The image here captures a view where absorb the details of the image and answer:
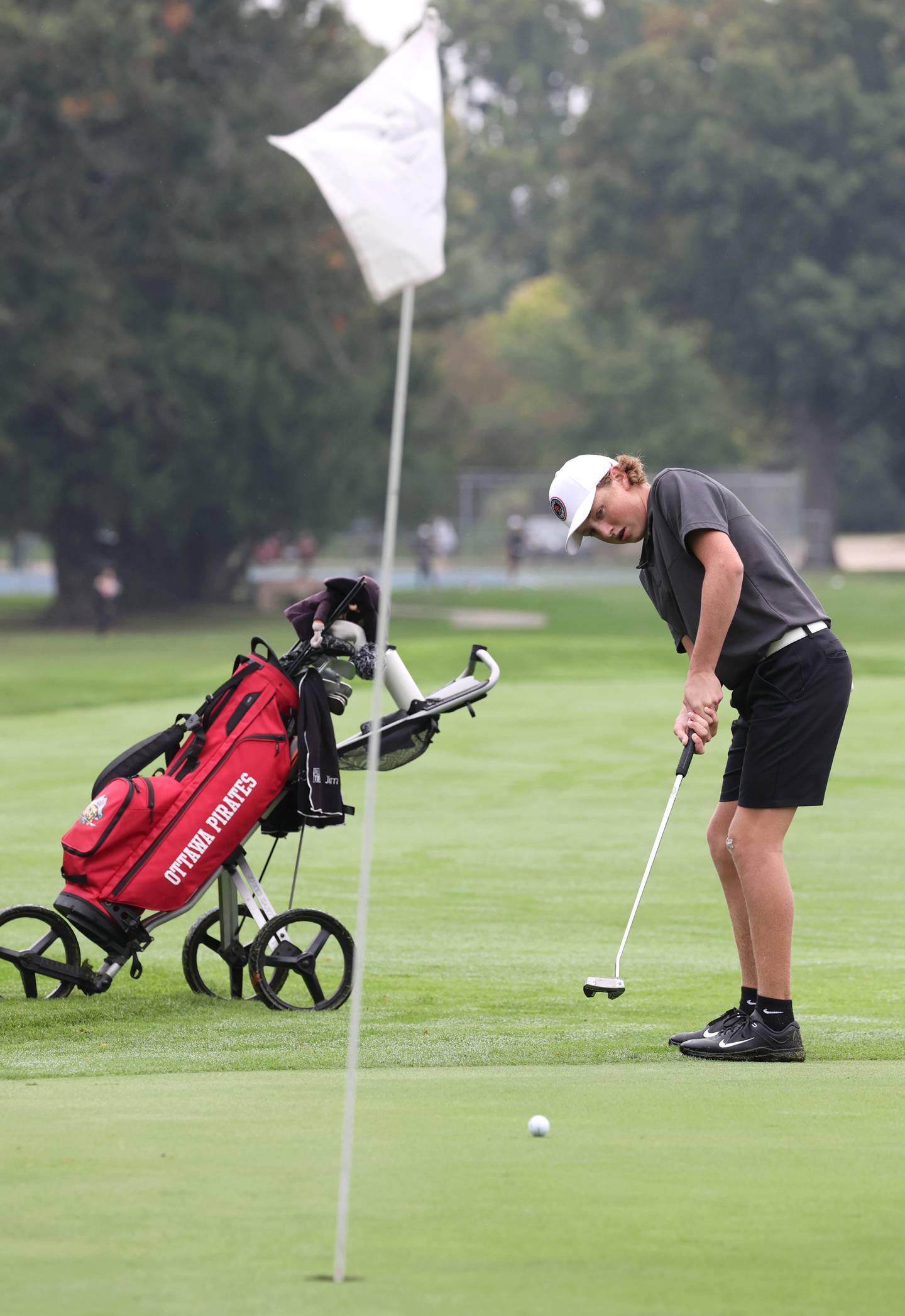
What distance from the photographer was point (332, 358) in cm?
4106

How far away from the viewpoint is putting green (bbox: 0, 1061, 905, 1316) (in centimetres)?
343

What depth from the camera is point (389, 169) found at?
4.20 metres

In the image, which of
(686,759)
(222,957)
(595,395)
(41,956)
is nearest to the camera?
(686,759)

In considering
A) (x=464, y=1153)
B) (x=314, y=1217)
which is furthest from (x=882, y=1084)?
(x=314, y=1217)

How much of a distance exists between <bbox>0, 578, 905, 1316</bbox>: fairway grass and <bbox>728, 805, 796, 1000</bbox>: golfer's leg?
26 cm

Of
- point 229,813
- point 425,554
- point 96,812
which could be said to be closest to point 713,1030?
point 229,813

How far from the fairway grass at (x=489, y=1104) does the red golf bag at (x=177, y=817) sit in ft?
1.25

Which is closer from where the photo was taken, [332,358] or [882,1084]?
[882,1084]

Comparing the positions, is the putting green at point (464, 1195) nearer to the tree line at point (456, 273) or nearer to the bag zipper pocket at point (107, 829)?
the bag zipper pocket at point (107, 829)

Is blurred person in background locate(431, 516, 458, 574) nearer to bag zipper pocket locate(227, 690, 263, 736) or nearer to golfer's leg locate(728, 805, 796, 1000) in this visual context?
bag zipper pocket locate(227, 690, 263, 736)

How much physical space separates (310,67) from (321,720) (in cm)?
3751

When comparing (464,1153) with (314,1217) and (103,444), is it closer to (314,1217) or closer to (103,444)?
(314,1217)

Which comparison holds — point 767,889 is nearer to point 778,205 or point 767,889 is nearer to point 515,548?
point 515,548

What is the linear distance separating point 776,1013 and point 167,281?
1415 inches
